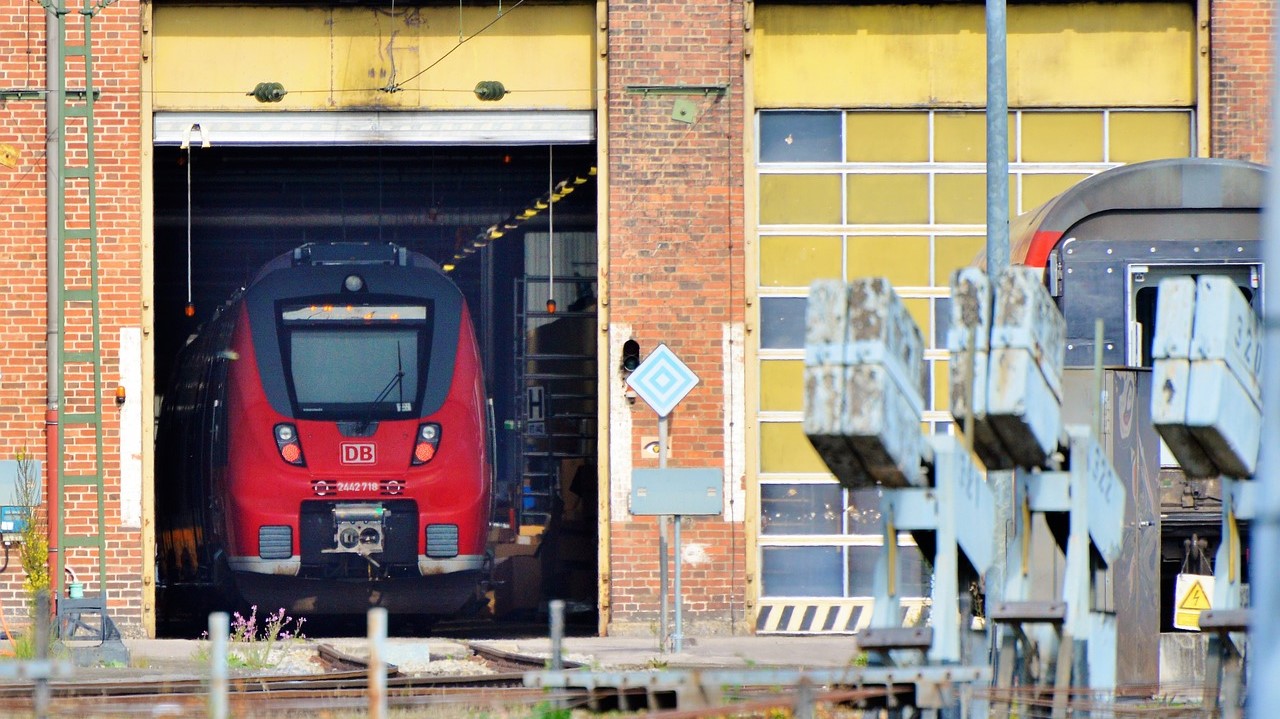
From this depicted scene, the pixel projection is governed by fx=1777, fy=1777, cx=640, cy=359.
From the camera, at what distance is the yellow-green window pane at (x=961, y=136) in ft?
55.8

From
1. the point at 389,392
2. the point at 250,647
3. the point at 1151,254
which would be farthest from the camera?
the point at 389,392

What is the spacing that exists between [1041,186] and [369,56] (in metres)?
6.52

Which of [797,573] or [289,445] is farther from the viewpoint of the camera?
[289,445]

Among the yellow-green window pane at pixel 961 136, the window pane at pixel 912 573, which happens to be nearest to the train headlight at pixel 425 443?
the window pane at pixel 912 573


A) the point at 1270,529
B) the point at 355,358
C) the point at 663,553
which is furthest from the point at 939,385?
the point at 1270,529

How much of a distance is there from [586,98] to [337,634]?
6.51 m

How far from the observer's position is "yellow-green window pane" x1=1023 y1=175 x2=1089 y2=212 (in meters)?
17.0

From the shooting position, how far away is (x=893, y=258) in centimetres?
1703

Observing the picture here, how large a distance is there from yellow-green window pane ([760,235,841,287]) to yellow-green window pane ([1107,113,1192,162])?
117 inches

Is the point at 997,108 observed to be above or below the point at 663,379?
above

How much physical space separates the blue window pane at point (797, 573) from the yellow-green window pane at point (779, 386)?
1333mm

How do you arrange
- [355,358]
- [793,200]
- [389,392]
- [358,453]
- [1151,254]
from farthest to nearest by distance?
[355,358] → [389,392] → [358,453] → [793,200] → [1151,254]

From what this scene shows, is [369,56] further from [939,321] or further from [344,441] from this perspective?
[939,321]

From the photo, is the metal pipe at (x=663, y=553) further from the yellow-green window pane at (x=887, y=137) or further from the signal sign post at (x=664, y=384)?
the yellow-green window pane at (x=887, y=137)
